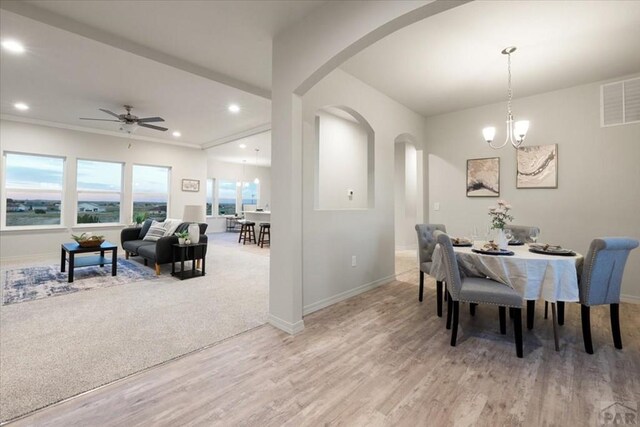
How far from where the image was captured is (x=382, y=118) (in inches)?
162

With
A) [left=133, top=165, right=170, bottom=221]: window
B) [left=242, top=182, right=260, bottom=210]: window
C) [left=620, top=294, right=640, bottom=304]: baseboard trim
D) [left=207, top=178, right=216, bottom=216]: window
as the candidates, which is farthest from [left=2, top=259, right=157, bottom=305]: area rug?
[left=242, top=182, right=260, bottom=210]: window

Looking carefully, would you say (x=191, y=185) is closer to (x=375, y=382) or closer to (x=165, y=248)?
(x=165, y=248)

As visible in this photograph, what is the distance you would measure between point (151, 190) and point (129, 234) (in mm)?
2228

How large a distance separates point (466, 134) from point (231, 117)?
14.7 ft

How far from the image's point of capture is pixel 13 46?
3.02 meters

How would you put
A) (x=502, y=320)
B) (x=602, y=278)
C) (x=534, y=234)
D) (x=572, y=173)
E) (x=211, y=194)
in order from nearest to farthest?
A: (x=602, y=278), (x=502, y=320), (x=534, y=234), (x=572, y=173), (x=211, y=194)

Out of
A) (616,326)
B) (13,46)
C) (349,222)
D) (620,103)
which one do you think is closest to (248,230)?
→ (349,222)

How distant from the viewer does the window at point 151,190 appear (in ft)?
24.5

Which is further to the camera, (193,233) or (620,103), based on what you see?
(193,233)

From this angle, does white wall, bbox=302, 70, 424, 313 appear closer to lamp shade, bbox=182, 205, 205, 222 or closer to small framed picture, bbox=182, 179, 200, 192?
lamp shade, bbox=182, 205, 205, 222

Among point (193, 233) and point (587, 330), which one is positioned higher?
point (193, 233)

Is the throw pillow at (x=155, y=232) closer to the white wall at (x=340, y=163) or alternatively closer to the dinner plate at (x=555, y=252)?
the white wall at (x=340, y=163)

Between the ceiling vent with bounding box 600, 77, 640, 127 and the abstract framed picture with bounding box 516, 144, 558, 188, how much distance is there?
61cm

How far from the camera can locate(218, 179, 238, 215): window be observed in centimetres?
1143
